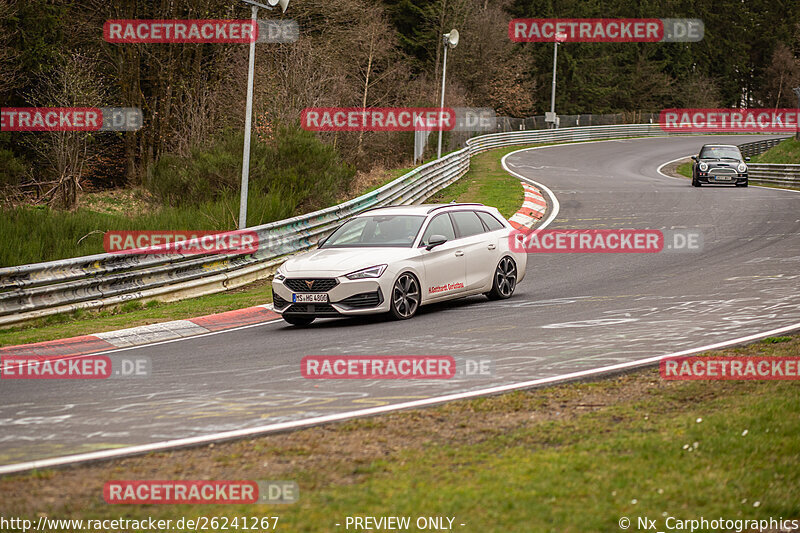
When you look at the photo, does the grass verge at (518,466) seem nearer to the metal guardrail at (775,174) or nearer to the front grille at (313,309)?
the front grille at (313,309)

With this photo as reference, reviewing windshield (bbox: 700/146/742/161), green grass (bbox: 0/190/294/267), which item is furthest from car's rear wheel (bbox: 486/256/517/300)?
windshield (bbox: 700/146/742/161)

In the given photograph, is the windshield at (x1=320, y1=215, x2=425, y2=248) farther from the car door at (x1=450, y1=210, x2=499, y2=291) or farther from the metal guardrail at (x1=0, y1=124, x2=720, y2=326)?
the metal guardrail at (x1=0, y1=124, x2=720, y2=326)

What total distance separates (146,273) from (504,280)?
5.91 metres

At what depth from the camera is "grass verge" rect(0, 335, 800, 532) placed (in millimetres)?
5211

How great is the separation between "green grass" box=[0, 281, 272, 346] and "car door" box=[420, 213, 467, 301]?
3.22 m

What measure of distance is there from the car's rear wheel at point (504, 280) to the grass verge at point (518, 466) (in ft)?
21.6

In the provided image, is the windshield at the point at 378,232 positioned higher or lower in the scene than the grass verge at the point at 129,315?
higher

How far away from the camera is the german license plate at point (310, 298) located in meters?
12.5

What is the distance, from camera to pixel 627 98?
95.8 meters

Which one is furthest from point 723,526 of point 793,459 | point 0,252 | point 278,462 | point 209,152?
point 209,152

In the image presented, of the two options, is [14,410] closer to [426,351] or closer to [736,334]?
[426,351]

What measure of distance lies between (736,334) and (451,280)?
4.38 meters

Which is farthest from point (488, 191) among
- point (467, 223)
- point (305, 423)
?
point (305, 423)

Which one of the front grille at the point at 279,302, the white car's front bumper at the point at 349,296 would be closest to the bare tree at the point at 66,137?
the front grille at the point at 279,302
